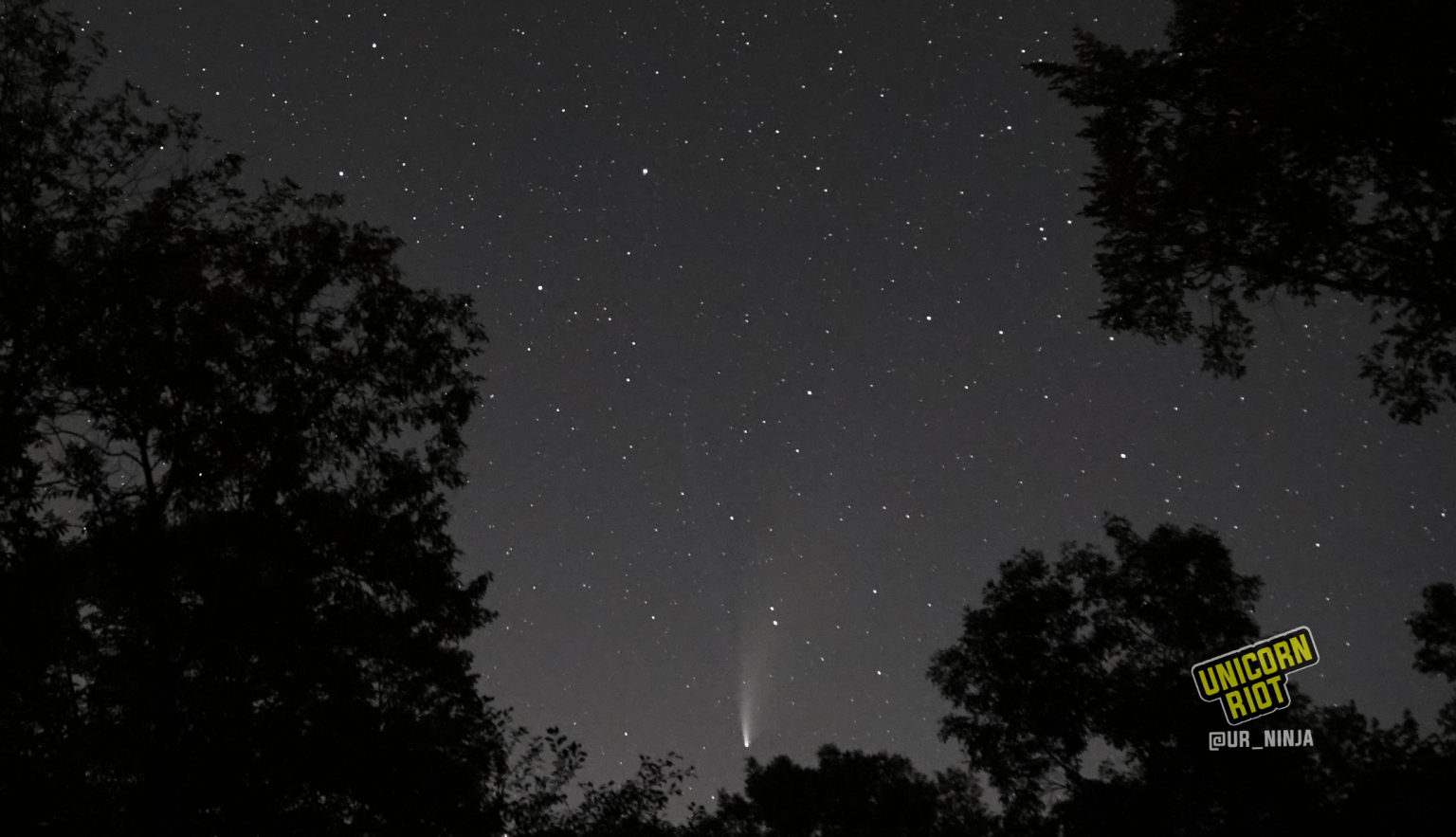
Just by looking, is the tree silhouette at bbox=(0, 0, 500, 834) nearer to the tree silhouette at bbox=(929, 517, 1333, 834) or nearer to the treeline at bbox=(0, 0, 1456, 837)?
the treeline at bbox=(0, 0, 1456, 837)

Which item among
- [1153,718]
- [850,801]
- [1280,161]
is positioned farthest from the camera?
[850,801]

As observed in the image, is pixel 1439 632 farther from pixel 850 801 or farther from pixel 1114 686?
pixel 850 801

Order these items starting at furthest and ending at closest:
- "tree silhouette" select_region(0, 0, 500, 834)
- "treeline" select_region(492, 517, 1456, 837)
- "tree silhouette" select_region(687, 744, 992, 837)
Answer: "tree silhouette" select_region(687, 744, 992, 837)
"treeline" select_region(492, 517, 1456, 837)
"tree silhouette" select_region(0, 0, 500, 834)

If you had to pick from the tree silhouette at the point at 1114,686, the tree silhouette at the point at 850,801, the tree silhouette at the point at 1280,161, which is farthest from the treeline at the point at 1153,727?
the tree silhouette at the point at 850,801

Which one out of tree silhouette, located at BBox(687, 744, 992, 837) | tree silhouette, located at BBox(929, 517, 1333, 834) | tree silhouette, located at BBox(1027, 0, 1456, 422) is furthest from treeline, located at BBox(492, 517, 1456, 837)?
tree silhouette, located at BBox(687, 744, 992, 837)

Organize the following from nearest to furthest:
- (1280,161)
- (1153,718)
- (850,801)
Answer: (1280,161)
(1153,718)
(850,801)

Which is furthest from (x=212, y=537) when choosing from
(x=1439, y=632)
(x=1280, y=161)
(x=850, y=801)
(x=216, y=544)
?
(x=850, y=801)

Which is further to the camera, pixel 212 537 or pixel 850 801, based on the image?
pixel 850 801

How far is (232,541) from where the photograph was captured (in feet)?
42.0

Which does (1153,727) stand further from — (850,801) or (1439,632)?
(850,801)

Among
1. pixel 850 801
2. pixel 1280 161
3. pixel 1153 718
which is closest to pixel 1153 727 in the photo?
pixel 1153 718

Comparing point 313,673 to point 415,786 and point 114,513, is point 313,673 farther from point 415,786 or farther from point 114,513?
point 114,513

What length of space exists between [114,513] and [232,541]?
1.59m

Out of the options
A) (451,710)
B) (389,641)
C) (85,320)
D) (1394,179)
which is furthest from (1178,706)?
(85,320)
